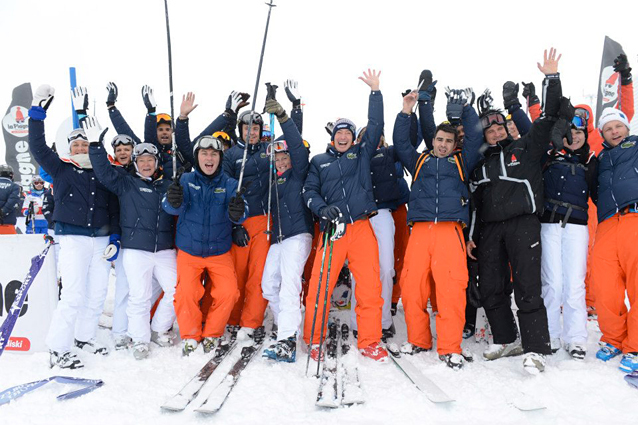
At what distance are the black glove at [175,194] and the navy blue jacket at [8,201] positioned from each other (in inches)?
267

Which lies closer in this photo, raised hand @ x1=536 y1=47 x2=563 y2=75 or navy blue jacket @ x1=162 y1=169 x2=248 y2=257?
raised hand @ x1=536 y1=47 x2=563 y2=75

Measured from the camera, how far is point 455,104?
3.90 meters

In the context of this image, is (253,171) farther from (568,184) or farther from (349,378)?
(568,184)

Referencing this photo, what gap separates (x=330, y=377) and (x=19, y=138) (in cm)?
1782

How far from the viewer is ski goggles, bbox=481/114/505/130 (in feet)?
13.4

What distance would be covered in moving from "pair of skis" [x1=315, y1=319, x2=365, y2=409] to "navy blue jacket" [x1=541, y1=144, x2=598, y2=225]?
8.09ft

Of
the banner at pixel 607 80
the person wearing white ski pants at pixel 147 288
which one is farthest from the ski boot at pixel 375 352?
the banner at pixel 607 80

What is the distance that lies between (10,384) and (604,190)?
19.0 feet

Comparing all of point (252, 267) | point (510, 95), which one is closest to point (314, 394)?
point (252, 267)

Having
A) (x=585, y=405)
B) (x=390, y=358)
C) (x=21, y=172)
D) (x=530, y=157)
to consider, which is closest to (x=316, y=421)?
(x=390, y=358)

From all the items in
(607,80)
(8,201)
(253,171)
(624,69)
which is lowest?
(8,201)

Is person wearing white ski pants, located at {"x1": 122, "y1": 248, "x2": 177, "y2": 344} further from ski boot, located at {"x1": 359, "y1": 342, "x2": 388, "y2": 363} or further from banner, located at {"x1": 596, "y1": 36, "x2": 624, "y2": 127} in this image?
banner, located at {"x1": 596, "y1": 36, "x2": 624, "y2": 127}

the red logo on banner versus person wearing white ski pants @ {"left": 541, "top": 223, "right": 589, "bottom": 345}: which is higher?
person wearing white ski pants @ {"left": 541, "top": 223, "right": 589, "bottom": 345}

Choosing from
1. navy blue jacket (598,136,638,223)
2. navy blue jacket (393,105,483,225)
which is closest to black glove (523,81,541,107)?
navy blue jacket (598,136,638,223)
